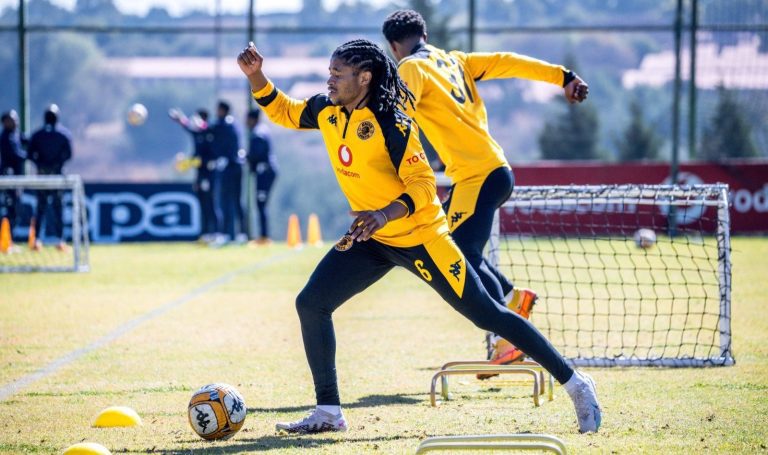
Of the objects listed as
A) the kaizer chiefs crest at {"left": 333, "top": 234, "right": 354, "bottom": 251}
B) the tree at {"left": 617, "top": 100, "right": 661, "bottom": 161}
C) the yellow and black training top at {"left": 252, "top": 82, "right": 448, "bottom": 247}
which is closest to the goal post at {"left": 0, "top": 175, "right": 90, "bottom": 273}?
the yellow and black training top at {"left": 252, "top": 82, "right": 448, "bottom": 247}

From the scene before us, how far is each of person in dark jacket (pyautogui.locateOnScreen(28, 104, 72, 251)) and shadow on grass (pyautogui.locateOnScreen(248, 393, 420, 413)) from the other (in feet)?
46.0

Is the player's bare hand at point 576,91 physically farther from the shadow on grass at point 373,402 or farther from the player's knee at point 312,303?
the player's knee at point 312,303

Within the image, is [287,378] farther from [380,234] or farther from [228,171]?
[228,171]

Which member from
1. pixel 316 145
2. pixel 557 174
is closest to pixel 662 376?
pixel 557 174

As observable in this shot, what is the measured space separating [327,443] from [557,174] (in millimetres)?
17750

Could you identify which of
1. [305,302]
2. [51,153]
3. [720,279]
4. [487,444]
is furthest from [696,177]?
[487,444]

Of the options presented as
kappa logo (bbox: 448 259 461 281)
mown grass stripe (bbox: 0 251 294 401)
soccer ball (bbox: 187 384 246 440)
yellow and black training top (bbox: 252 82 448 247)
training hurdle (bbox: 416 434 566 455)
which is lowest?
mown grass stripe (bbox: 0 251 294 401)

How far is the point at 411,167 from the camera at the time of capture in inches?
237

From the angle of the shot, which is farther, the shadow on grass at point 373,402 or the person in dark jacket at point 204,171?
the person in dark jacket at point 204,171

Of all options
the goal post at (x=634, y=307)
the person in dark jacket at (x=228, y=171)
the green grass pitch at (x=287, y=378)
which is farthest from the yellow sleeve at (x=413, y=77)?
the person in dark jacket at (x=228, y=171)

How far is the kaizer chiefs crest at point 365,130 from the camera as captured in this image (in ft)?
20.1

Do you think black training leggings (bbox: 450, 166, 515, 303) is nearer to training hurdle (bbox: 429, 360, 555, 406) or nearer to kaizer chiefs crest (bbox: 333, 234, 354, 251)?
training hurdle (bbox: 429, 360, 555, 406)

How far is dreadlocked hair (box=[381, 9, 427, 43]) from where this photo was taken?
7844 millimetres

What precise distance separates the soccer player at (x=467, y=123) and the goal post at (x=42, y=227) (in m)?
9.72
